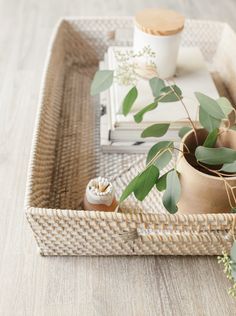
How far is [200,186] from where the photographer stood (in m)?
0.51

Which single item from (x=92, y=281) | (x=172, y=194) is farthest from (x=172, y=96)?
(x=92, y=281)

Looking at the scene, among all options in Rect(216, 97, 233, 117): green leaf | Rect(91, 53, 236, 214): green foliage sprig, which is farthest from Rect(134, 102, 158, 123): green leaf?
Rect(216, 97, 233, 117): green leaf

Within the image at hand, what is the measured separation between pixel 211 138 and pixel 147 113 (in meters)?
0.18

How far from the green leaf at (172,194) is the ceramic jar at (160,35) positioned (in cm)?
31

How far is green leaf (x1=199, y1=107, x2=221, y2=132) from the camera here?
536 mm

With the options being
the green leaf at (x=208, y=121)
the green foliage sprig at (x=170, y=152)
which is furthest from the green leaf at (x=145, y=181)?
the green leaf at (x=208, y=121)

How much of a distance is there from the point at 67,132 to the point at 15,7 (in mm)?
708

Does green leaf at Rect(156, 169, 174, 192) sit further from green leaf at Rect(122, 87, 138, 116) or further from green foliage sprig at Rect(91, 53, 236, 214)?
green leaf at Rect(122, 87, 138, 116)

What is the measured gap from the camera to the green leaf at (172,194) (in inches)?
19.2

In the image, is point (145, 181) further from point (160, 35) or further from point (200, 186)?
point (160, 35)

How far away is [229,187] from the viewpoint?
50cm

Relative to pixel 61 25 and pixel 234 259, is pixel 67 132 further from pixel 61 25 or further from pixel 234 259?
pixel 234 259

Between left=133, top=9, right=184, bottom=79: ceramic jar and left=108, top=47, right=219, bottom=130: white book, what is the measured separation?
1.9 inches

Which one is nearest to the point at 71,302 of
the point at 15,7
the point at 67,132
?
the point at 67,132
